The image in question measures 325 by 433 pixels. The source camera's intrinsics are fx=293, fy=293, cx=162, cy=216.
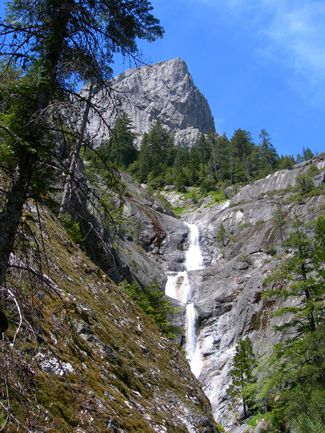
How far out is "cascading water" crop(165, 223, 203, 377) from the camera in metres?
27.0

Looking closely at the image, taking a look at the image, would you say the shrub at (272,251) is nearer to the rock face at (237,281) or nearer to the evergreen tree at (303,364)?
the rock face at (237,281)

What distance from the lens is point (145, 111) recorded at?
118250 mm

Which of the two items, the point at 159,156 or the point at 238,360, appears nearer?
the point at 238,360

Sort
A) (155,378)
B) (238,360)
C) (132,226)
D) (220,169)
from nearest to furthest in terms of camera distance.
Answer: (155,378) < (238,360) < (132,226) < (220,169)

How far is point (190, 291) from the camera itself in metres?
33.9

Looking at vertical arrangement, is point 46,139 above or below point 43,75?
below

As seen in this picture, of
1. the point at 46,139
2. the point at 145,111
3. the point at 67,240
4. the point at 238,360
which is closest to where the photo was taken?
→ the point at 46,139

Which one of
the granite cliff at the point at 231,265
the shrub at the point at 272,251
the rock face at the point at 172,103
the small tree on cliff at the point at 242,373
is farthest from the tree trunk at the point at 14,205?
the rock face at the point at 172,103

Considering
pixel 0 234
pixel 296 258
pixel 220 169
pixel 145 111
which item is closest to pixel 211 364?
pixel 296 258

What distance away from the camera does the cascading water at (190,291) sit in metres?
27.0

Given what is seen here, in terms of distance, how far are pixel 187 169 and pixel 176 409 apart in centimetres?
7745

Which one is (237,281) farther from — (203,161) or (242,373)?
(203,161)

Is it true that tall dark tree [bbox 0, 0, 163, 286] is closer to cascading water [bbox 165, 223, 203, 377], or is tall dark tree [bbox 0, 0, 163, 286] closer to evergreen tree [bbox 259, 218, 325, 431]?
evergreen tree [bbox 259, 218, 325, 431]

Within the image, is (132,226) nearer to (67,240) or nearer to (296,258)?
(296,258)
